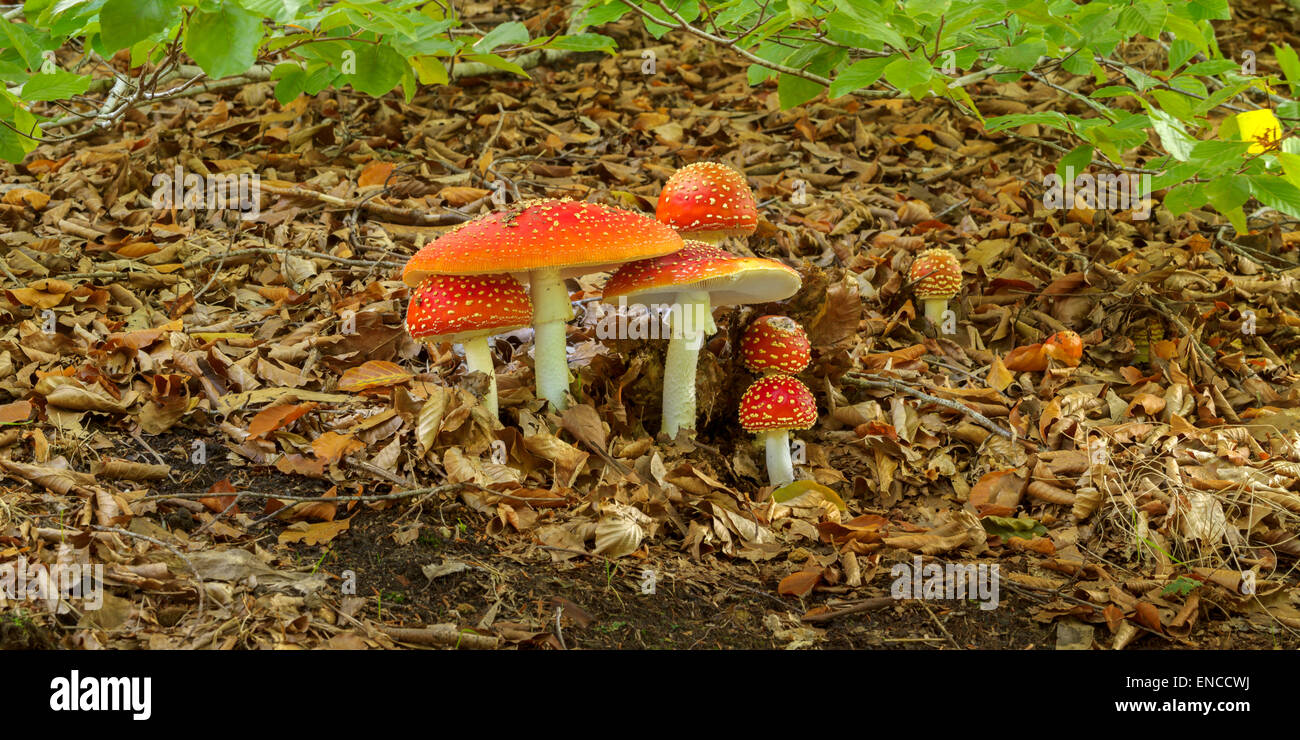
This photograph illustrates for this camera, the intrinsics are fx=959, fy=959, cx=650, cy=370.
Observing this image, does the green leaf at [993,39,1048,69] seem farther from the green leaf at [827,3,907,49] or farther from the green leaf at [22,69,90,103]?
the green leaf at [22,69,90,103]

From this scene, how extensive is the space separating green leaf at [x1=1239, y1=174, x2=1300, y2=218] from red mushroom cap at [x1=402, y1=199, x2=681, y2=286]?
7.96 ft

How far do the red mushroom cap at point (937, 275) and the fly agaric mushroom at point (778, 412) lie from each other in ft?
5.61

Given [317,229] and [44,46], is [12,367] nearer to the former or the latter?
[44,46]

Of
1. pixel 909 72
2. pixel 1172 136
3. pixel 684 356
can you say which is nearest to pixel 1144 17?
pixel 1172 136

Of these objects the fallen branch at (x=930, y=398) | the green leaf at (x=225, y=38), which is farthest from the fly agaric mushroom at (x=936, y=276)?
the green leaf at (x=225, y=38)

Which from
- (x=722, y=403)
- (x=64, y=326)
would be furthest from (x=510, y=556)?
(x=64, y=326)

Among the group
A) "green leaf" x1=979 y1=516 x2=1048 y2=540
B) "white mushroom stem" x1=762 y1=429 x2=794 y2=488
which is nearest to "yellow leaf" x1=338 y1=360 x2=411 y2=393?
"white mushroom stem" x1=762 y1=429 x2=794 y2=488

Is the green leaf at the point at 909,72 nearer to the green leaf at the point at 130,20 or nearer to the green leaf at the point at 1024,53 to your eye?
the green leaf at the point at 1024,53

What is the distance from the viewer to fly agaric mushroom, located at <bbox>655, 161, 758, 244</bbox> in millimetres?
4379

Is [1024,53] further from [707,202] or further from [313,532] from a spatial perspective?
[313,532]

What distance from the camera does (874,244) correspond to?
6.81 metres

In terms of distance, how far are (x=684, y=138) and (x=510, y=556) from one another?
542 centimetres

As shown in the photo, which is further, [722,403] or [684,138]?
[684,138]

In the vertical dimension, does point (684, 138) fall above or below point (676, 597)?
above
